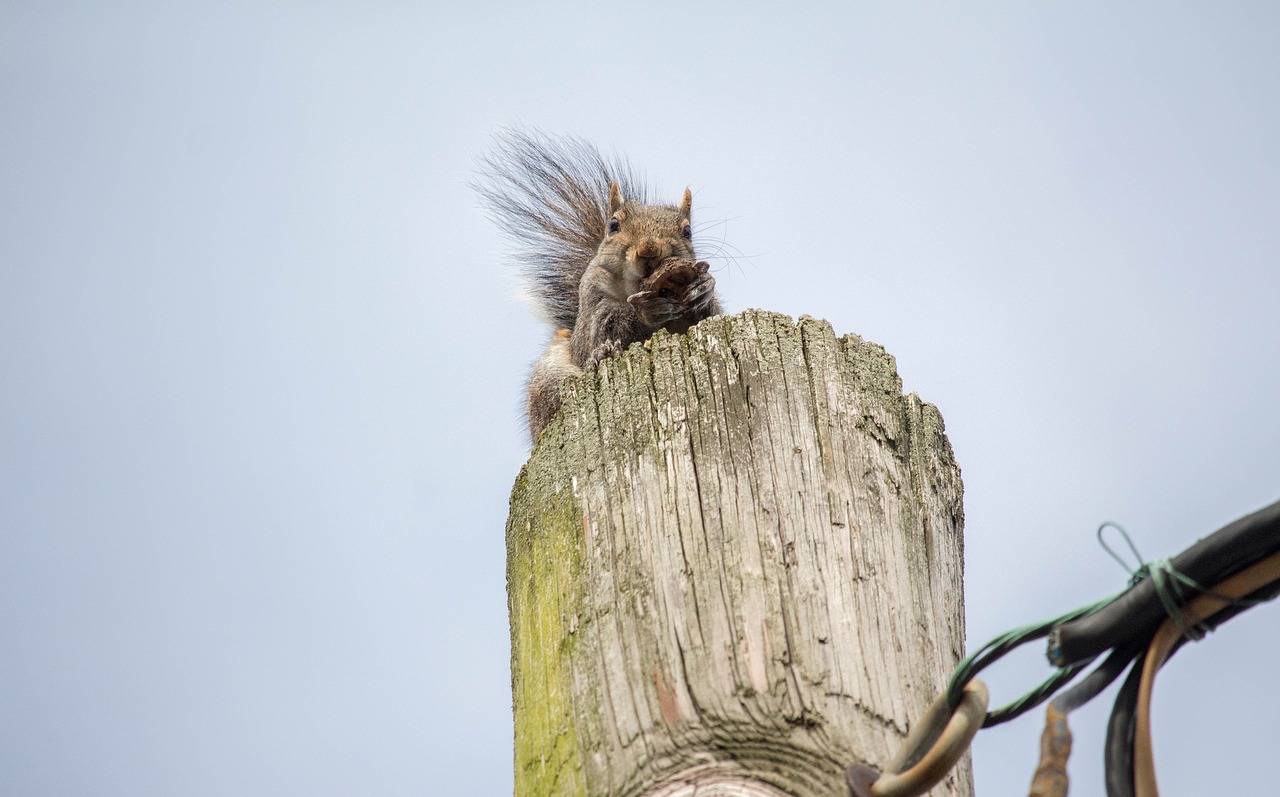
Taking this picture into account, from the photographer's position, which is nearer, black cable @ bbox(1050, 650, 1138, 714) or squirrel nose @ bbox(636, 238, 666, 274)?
black cable @ bbox(1050, 650, 1138, 714)

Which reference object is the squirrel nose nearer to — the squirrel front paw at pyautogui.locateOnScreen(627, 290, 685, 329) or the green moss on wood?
the squirrel front paw at pyautogui.locateOnScreen(627, 290, 685, 329)

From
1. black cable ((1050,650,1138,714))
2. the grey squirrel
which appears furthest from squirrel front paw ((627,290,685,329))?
black cable ((1050,650,1138,714))

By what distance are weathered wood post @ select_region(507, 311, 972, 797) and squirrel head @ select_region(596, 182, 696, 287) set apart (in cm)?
183

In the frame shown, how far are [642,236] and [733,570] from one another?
8.63ft

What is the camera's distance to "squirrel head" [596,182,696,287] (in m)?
3.90

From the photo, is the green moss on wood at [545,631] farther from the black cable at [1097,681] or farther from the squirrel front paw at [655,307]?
the squirrel front paw at [655,307]

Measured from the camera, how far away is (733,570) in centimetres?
161

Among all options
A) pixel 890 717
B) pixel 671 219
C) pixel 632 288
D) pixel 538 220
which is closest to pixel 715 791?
pixel 890 717

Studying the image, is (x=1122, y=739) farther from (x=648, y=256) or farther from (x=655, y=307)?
(x=648, y=256)

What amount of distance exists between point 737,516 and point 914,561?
0.94ft

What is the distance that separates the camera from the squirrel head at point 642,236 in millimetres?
3900

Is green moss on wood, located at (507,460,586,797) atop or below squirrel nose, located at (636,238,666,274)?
below

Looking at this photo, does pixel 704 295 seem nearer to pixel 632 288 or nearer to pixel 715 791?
pixel 632 288

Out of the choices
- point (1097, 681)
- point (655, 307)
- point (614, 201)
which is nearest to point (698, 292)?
point (655, 307)
